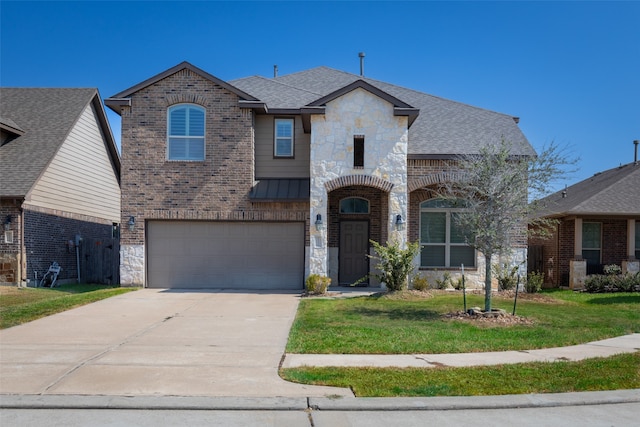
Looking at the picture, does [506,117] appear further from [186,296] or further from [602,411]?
[602,411]

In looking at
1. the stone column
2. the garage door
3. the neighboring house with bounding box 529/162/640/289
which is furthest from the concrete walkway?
the neighboring house with bounding box 529/162/640/289

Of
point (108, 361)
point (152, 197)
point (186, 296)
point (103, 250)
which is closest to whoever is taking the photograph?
point (108, 361)

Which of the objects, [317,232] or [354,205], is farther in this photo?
[354,205]

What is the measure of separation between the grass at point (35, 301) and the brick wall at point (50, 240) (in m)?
1.22

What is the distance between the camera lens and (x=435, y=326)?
1018 centimetres

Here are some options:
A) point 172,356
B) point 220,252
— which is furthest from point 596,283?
point 172,356

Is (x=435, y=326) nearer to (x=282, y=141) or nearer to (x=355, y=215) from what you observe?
(x=355, y=215)

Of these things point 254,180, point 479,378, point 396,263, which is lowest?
point 479,378

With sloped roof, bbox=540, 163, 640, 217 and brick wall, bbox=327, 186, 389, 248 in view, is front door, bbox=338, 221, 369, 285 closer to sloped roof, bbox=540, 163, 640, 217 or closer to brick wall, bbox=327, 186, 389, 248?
brick wall, bbox=327, 186, 389, 248

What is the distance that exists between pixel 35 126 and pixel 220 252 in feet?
30.2

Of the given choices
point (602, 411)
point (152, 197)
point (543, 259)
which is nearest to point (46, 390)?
point (602, 411)

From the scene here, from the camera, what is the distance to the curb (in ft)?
18.8

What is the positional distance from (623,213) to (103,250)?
61.1ft

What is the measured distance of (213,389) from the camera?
20.7 feet
